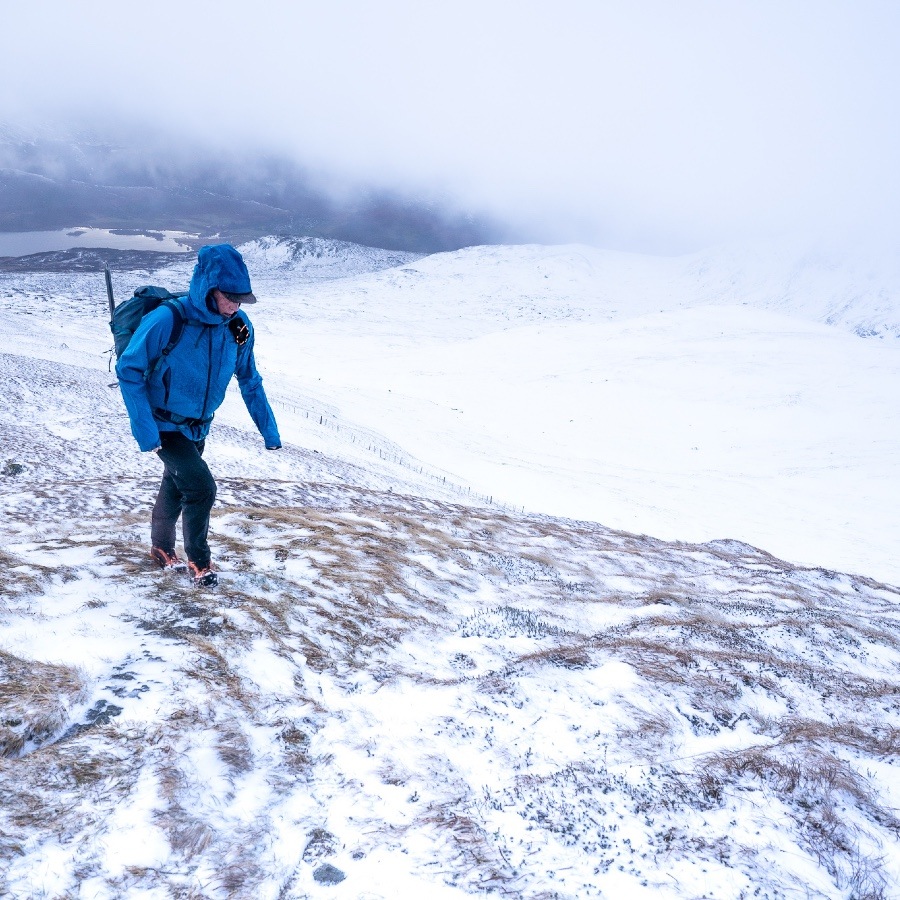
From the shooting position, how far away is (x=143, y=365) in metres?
4.32

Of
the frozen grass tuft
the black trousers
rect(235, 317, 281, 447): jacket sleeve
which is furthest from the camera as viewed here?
rect(235, 317, 281, 447): jacket sleeve

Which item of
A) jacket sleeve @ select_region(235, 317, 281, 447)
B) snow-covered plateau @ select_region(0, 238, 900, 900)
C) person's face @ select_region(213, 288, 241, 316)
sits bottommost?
snow-covered plateau @ select_region(0, 238, 900, 900)

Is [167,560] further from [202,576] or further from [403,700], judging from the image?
[403,700]

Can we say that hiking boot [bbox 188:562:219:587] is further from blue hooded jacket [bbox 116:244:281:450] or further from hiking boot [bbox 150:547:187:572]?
blue hooded jacket [bbox 116:244:281:450]

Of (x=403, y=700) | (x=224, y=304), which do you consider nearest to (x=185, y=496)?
(x=224, y=304)

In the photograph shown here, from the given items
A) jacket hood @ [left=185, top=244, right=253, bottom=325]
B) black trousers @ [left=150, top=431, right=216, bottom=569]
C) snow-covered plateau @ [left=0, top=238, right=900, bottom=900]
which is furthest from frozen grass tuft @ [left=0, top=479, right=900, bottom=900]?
jacket hood @ [left=185, top=244, right=253, bottom=325]

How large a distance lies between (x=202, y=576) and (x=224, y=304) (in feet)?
8.52

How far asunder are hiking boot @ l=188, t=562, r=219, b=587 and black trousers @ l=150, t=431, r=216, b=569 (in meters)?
0.04

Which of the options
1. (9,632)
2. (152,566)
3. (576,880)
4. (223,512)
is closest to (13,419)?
(223,512)

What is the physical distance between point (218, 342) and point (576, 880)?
14.4 feet

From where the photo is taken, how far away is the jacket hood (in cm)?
427

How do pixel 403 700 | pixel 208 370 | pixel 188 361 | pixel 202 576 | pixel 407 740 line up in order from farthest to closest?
pixel 202 576 → pixel 208 370 → pixel 188 361 → pixel 403 700 → pixel 407 740

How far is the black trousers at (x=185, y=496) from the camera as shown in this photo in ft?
16.0

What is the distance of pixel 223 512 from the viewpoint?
8.24 metres
